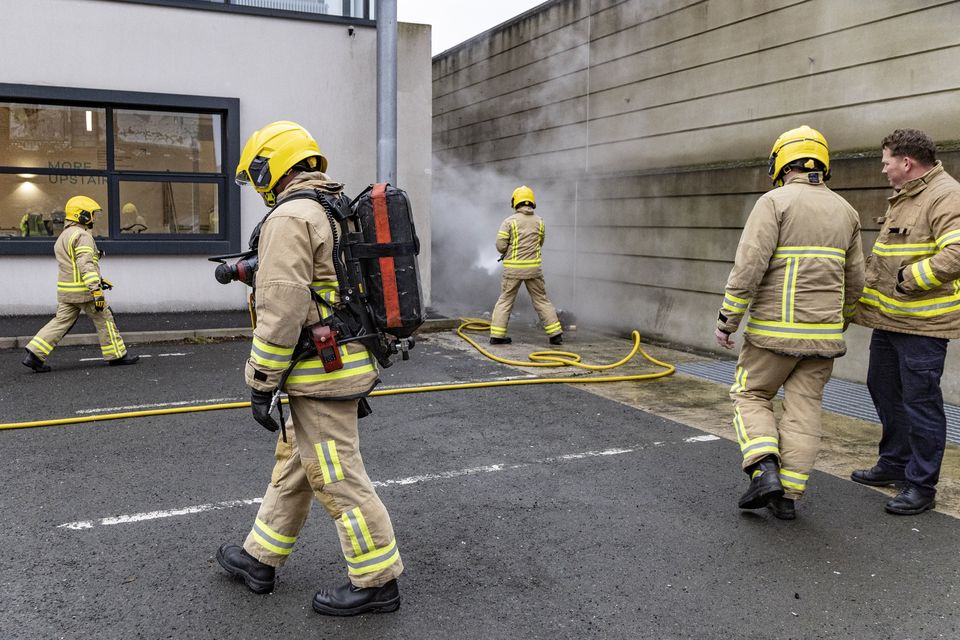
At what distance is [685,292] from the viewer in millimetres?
9273

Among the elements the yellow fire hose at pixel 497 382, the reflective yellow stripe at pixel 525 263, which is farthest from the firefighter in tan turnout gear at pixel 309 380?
the reflective yellow stripe at pixel 525 263

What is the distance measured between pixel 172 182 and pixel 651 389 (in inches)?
294

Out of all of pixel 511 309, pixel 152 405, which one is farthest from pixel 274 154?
pixel 511 309

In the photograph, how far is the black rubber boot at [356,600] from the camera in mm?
2918

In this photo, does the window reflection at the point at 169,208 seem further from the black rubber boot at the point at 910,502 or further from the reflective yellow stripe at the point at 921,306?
the black rubber boot at the point at 910,502

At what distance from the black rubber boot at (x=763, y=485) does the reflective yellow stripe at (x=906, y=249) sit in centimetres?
137

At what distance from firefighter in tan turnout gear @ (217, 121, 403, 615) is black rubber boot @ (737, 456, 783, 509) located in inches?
→ 73.8

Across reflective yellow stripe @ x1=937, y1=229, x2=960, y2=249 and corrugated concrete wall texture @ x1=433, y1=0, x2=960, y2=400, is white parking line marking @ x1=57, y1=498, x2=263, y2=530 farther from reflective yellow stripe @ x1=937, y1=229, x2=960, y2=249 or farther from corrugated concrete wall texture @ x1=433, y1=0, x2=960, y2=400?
corrugated concrete wall texture @ x1=433, y1=0, x2=960, y2=400

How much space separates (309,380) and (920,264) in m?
3.17

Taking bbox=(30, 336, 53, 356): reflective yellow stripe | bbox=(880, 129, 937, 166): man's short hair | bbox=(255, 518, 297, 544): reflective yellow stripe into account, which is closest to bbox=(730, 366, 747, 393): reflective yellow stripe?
bbox=(880, 129, 937, 166): man's short hair

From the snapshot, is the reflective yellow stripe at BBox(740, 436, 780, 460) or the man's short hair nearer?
the reflective yellow stripe at BBox(740, 436, 780, 460)

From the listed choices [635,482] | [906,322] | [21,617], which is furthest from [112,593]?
[906,322]

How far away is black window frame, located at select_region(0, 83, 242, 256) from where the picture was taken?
9930 millimetres

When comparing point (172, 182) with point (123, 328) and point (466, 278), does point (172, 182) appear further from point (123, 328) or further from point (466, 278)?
point (466, 278)
